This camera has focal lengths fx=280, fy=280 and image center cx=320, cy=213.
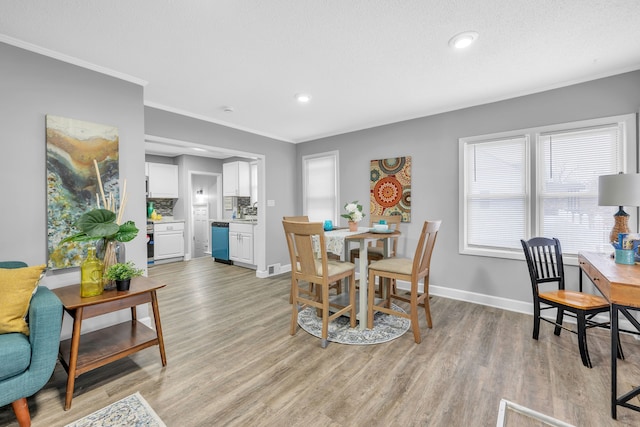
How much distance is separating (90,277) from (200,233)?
5613 millimetres

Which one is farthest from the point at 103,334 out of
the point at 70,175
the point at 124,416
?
the point at 70,175

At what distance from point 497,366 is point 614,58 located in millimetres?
2794

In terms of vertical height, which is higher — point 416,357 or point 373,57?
point 373,57

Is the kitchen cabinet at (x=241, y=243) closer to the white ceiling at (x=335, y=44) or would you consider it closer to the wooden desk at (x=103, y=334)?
the white ceiling at (x=335, y=44)

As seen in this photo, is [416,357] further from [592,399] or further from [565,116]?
[565,116]

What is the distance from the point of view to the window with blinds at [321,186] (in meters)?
4.91

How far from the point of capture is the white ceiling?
1792 mm

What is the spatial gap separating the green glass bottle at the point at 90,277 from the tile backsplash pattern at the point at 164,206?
525 cm

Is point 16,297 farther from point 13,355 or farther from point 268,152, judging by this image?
point 268,152

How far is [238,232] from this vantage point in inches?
225

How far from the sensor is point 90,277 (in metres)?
1.94

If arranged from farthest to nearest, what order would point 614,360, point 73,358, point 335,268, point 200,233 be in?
point 200,233, point 335,268, point 73,358, point 614,360

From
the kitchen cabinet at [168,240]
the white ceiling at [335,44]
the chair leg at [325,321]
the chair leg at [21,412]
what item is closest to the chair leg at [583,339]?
the chair leg at [325,321]

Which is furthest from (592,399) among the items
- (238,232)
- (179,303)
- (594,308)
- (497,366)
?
(238,232)
